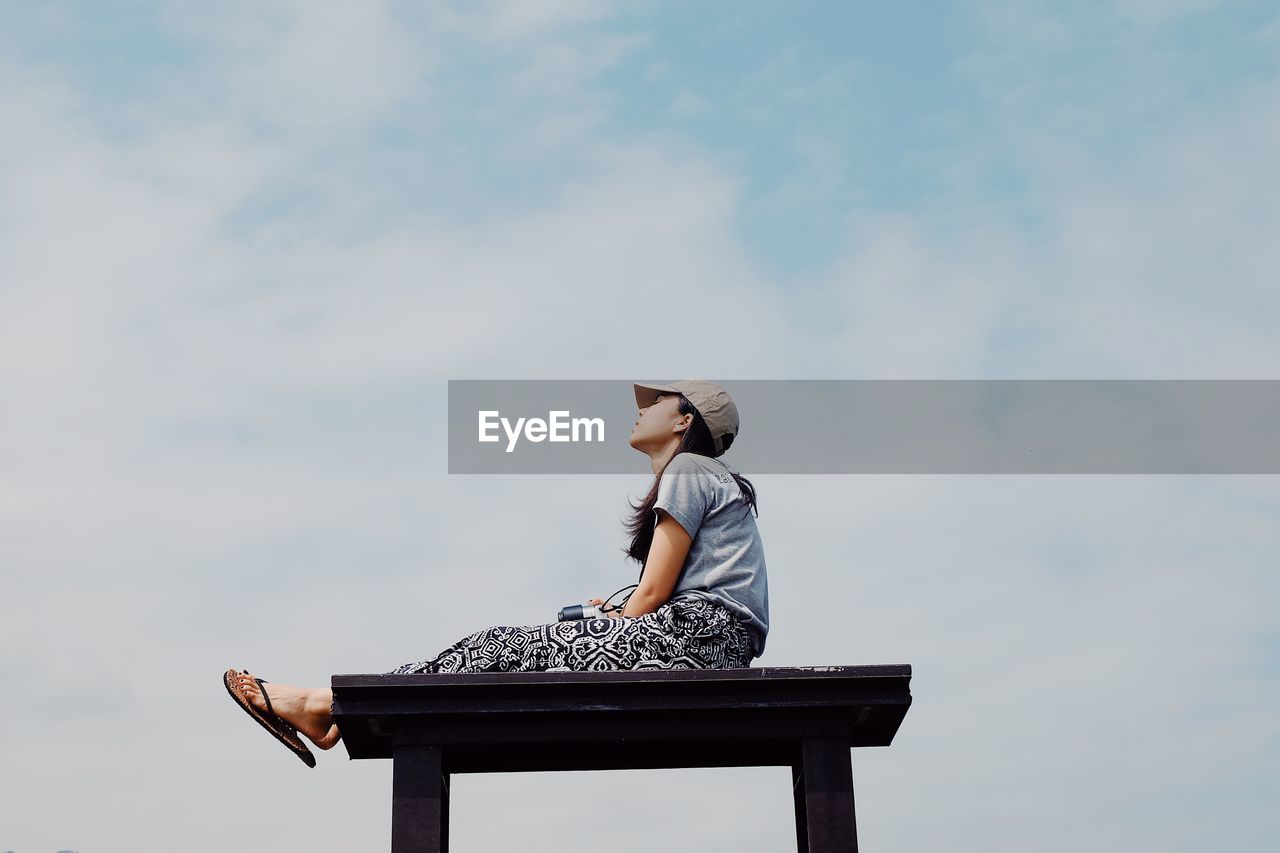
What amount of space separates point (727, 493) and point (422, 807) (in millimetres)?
1655

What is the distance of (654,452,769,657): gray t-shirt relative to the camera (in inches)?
214

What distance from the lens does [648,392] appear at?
6.14 meters

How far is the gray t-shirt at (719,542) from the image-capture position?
5.45 meters

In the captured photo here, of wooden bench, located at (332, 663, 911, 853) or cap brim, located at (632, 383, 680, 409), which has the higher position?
cap brim, located at (632, 383, 680, 409)

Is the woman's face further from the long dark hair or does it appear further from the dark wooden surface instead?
the dark wooden surface

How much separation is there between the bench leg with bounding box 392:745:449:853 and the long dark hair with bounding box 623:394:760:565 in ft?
4.13

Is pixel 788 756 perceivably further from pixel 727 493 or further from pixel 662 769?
pixel 727 493

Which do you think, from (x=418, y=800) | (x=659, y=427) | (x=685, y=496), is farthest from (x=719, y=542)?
(x=418, y=800)

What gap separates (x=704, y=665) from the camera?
17.3 ft

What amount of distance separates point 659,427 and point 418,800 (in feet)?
6.17

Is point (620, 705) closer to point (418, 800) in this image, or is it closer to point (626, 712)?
point (626, 712)

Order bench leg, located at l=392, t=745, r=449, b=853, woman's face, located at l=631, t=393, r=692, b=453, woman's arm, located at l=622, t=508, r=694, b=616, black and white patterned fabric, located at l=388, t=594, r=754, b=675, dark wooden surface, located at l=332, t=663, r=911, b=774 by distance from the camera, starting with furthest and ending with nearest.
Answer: woman's face, located at l=631, t=393, r=692, b=453
woman's arm, located at l=622, t=508, r=694, b=616
black and white patterned fabric, located at l=388, t=594, r=754, b=675
dark wooden surface, located at l=332, t=663, r=911, b=774
bench leg, located at l=392, t=745, r=449, b=853

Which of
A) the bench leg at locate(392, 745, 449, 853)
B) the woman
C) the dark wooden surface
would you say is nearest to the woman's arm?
the woman

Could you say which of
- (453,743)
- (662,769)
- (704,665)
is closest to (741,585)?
(704,665)
